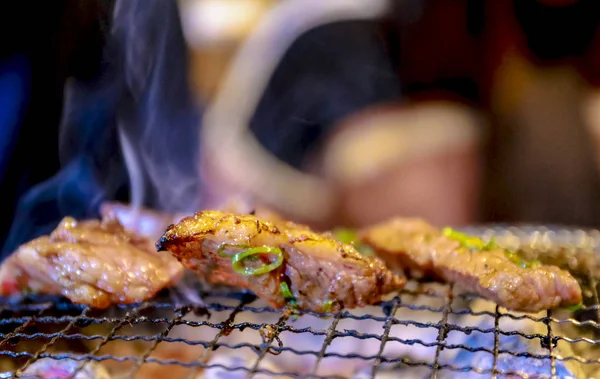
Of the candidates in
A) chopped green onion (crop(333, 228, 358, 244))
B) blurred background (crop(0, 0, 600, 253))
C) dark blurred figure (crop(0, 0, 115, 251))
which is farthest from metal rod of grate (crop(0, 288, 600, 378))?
blurred background (crop(0, 0, 600, 253))

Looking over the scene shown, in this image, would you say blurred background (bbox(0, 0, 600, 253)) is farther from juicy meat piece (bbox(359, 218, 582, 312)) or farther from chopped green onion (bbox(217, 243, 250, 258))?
chopped green onion (bbox(217, 243, 250, 258))

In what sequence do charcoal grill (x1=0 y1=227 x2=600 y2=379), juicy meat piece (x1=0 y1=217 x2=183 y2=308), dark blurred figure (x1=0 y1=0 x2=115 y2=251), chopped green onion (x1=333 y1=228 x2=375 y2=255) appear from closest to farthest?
1. charcoal grill (x1=0 y1=227 x2=600 y2=379)
2. juicy meat piece (x1=0 y1=217 x2=183 y2=308)
3. chopped green onion (x1=333 y1=228 x2=375 y2=255)
4. dark blurred figure (x1=0 y1=0 x2=115 y2=251)

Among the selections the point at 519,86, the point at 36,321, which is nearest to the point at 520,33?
the point at 519,86

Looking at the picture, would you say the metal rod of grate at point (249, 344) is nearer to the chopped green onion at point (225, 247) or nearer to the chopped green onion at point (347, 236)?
the chopped green onion at point (225, 247)

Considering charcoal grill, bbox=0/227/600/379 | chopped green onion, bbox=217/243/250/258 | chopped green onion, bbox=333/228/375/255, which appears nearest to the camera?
charcoal grill, bbox=0/227/600/379

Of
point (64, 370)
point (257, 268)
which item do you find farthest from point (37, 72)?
point (257, 268)

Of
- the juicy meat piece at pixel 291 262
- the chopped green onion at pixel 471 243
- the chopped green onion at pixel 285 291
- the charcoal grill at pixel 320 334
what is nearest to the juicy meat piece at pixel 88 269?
the charcoal grill at pixel 320 334

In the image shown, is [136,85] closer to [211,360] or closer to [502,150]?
[211,360]
